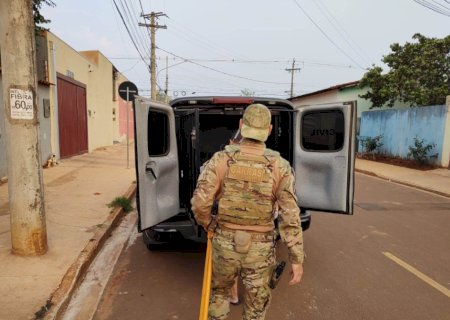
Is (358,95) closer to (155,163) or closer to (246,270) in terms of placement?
(155,163)

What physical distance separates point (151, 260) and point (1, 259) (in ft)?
5.50

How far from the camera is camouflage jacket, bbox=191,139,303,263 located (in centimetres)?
242

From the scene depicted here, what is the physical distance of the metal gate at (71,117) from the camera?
47.9 feet

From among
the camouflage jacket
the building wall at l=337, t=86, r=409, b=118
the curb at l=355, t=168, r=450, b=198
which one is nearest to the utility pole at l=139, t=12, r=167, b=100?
the building wall at l=337, t=86, r=409, b=118

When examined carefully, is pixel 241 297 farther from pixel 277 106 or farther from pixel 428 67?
pixel 428 67

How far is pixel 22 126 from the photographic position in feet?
13.4

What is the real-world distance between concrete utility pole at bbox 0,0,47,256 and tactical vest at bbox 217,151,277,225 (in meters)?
2.76

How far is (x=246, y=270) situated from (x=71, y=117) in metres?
15.0

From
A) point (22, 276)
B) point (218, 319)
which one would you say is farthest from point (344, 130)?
point (22, 276)

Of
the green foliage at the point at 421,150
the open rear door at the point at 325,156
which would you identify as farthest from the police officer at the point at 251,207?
the green foliage at the point at 421,150

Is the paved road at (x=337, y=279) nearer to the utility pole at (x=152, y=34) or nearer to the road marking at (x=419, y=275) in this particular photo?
the road marking at (x=419, y=275)

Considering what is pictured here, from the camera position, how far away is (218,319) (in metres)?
2.64

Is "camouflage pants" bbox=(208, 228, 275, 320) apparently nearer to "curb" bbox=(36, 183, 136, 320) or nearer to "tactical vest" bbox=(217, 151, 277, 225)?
"tactical vest" bbox=(217, 151, 277, 225)

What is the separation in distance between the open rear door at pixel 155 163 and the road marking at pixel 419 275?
9.55ft
